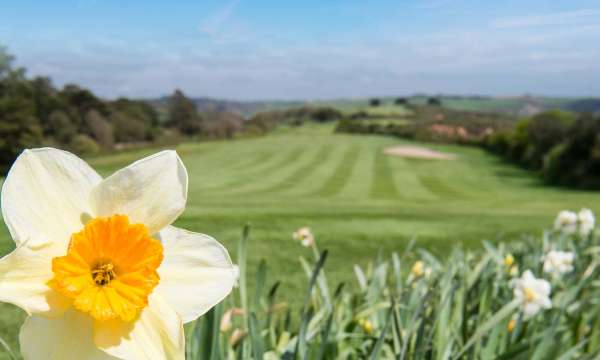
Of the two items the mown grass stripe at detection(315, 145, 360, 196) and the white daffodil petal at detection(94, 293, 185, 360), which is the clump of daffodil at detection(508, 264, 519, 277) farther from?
the mown grass stripe at detection(315, 145, 360, 196)

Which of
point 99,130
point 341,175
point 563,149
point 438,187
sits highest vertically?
point 99,130

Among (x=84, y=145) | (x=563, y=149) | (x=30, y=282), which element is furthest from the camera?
(x=563, y=149)

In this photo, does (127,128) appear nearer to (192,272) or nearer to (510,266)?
(510,266)

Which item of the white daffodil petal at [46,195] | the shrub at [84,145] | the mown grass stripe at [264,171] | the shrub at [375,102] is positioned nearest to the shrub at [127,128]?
the shrub at [84,145]

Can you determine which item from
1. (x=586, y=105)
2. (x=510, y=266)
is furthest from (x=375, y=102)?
(x=510, y=266)

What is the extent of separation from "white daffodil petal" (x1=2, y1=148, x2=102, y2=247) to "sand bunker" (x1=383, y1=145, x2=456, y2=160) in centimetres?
3400

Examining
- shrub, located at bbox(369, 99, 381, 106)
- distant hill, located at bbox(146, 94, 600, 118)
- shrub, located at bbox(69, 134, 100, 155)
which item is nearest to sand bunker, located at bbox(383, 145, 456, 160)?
shrub, located at bbox(69, 134, 100, 155)

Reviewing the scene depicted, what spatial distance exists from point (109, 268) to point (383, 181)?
21433 millimetres

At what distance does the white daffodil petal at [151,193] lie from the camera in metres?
0.63

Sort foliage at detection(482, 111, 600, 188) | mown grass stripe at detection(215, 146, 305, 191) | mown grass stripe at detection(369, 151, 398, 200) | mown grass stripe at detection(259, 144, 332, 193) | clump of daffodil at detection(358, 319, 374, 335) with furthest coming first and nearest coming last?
foliage at detection(482, 111, 600, 188), mown grass stripe at detection(215, 146, 305, 191), mown grass stripe at detection(259, 144, 332, 193), mown grass stripe at detection(369, 151, 398, 200), clump of daffodil at detection(358, 319, 374, 335)

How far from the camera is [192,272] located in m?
0.65

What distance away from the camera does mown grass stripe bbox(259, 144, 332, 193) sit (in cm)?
1789

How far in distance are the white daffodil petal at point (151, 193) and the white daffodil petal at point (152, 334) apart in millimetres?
106

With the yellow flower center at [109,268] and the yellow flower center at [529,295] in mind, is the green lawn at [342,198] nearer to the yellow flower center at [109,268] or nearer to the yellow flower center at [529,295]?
the yellow flower center at [109,268]
